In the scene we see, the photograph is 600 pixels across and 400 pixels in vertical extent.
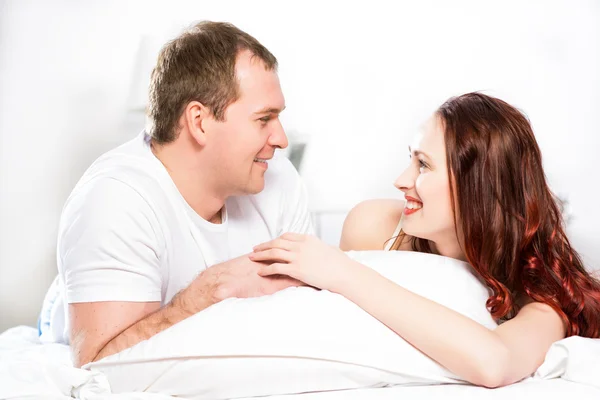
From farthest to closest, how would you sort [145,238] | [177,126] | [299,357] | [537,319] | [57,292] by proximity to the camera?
[57,292]
[177,126]
[145,238]
[537,319]
[299,357]

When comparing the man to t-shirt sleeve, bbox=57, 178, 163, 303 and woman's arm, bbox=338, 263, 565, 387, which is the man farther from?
woman's arm, bbox=338, 263, 565, 387

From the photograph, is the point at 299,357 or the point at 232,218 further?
the point at 232,218

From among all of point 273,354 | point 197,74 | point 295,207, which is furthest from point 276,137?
point 273,354

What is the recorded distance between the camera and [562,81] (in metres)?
2.98

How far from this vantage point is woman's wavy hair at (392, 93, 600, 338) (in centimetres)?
184

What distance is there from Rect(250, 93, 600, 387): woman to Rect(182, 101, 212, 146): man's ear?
1.41 ft

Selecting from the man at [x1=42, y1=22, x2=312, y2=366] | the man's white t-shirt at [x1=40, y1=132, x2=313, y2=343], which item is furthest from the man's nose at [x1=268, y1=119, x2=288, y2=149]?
the man's white t-shirt at [x1=40, y1=132, x2=313, y2=343]

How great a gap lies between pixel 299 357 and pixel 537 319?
561mm

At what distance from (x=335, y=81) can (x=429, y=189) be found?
1.20 meters

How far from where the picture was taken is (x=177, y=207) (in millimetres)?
2010

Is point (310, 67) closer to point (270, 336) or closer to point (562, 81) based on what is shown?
point (562, 81)

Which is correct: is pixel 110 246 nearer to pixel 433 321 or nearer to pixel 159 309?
pixel 159 309

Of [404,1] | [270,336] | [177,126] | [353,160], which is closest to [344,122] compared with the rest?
[353,160]

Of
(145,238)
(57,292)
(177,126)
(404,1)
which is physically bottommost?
(57,292)
